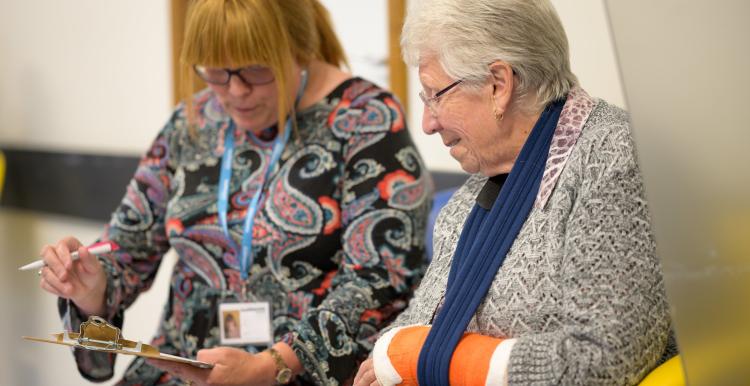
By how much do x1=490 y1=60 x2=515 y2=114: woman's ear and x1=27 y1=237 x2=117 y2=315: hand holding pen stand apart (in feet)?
3.53

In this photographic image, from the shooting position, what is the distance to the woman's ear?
1.61 meters

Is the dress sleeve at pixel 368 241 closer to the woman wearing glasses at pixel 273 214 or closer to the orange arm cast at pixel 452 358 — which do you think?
the woman wearing glasses at pixel 273 214

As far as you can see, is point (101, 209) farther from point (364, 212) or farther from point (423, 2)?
point (423, 2)

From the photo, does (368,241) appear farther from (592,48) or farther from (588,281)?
(592,48)

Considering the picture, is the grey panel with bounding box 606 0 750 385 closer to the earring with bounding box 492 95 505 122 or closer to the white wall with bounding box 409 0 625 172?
the earring with bounding box 492 95 505 122

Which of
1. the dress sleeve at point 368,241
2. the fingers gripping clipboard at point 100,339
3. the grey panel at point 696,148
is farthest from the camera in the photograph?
the dress sleeve at point 368,241

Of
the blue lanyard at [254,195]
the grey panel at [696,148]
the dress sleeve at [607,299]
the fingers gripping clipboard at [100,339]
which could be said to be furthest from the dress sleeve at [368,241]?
the grey panel at [696,148]

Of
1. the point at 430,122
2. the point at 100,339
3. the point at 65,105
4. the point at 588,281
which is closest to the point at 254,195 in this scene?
the point at 100,339

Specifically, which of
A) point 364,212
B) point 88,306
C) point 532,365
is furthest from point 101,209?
point 532,365

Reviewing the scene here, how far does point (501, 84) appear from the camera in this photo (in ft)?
5.35

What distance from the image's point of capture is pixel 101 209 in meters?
4.50

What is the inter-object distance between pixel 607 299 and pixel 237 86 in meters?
1.13

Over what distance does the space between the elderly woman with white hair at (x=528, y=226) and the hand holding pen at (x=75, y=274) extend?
0.85 meters

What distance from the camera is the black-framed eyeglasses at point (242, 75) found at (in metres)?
2.23
